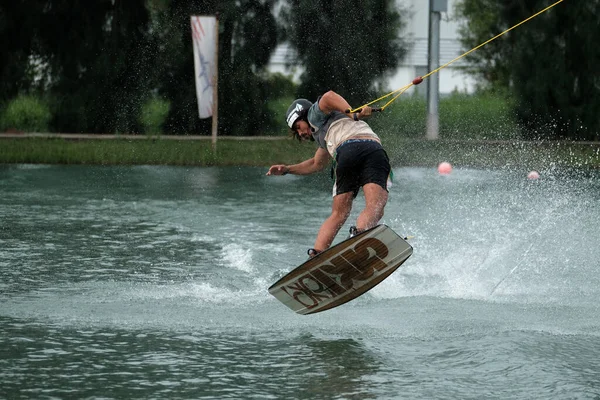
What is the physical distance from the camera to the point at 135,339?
285 inches

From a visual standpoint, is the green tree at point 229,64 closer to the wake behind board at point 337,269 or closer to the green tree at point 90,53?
the green tree at point 90,53

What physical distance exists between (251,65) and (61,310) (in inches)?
648

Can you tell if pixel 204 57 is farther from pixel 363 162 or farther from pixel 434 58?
pixel 363 162

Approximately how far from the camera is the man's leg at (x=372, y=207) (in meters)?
8.17

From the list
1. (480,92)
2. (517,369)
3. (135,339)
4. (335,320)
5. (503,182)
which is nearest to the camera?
(517,369)

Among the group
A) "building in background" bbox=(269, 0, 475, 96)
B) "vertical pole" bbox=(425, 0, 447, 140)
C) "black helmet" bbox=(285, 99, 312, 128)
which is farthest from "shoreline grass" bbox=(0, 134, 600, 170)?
"black helmet" bbox=(285, 99, 312, 128)

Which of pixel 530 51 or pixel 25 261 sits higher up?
pixel 530 51

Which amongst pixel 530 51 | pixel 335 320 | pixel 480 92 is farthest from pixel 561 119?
pixel 335 320

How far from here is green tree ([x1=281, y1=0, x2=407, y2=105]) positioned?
24.0m

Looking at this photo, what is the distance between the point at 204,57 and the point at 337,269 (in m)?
13.5

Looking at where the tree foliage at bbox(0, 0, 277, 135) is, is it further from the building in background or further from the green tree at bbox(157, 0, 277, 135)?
the building in background

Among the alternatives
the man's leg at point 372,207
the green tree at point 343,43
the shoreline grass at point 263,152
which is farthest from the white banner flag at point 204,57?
the man's leg at point 372,207

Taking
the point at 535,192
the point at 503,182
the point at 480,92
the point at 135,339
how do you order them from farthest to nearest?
the point at 480,92
the point at 503,182
the point at 535,192
the point at 135,339

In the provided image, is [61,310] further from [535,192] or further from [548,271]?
[535,192]
